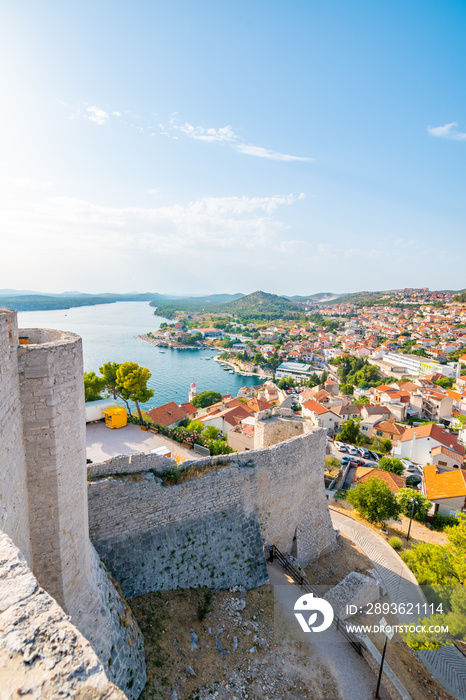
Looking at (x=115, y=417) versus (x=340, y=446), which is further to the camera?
(x=340, y=446)

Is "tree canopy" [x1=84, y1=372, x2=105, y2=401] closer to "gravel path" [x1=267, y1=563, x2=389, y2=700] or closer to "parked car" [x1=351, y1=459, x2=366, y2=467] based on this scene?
"gravel path" [x1=267, y1=563, x2=389, y2=700]

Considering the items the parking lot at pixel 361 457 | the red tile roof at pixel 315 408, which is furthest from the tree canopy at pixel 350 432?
the red tile roof at pixel 315 408

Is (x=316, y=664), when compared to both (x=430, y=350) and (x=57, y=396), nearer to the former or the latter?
(x=57, y=396)

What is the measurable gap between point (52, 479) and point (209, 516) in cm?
498

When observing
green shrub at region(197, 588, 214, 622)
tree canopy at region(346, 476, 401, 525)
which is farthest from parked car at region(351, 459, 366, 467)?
green shrub at region(197, 588, 214, 622)

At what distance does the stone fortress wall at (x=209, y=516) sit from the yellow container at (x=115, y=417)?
30.5ft

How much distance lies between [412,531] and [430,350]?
81373mm

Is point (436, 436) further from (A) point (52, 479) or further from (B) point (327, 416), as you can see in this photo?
(A) point (52, 479)

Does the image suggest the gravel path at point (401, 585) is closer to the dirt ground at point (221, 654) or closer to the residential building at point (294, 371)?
the dirt ground at point (221, 654)

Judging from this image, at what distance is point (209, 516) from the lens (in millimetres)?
8586

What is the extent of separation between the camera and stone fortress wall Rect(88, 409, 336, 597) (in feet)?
23.7

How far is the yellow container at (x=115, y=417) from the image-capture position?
16.7 m

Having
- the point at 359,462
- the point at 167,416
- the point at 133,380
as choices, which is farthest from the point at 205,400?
the point at 133,380

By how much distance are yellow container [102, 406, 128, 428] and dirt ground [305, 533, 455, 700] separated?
1037 centimetres
